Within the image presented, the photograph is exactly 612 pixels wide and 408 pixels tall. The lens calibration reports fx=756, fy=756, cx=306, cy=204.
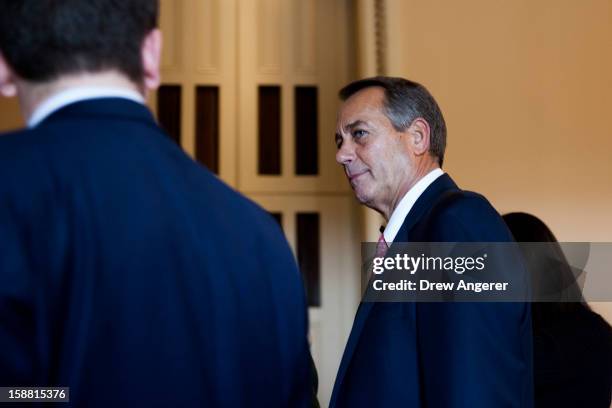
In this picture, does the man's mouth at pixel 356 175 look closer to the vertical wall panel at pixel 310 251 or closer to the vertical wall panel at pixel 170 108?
the vertical wall panel at pixel 310 251

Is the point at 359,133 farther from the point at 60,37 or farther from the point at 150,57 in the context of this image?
the point at 60,37

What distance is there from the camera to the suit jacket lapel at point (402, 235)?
1720 mm

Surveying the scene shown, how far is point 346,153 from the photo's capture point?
2080 millimetres

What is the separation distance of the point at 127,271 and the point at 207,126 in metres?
3.48

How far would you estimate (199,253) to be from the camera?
943 mm

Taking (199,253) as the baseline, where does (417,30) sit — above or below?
above

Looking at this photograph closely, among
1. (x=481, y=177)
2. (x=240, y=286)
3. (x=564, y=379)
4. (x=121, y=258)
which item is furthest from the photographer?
(x=481, y=177)

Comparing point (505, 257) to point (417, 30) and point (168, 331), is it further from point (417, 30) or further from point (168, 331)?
point (417, 30)

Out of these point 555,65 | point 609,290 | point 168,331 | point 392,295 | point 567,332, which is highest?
point 555,65

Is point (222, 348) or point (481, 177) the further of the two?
point (481, 177)

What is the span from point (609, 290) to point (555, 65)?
1307 millimetres

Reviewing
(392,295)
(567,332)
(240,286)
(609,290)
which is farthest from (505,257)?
(609,290)

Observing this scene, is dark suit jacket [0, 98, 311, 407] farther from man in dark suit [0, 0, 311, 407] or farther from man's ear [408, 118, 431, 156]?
man's ear [408, 118, 431, 156]

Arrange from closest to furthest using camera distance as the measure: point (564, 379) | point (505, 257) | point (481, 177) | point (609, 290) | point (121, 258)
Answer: point (121, 258) < point (505, 257) < point (564, 379) < point (609, 290) < point (481, 177)
